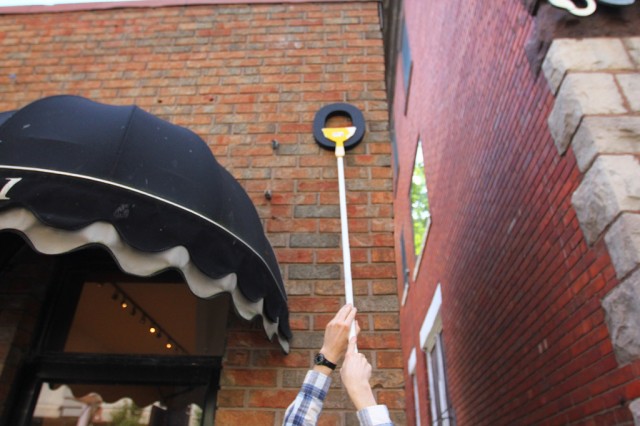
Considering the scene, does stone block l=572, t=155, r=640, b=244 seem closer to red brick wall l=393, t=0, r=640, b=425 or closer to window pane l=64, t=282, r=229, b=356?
red brick wall l=393, t=0, r=640, b=425

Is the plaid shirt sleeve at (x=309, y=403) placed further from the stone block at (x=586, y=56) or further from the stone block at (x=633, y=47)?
the stone block at (x=633, y=47)

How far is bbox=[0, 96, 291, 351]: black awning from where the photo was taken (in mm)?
1762

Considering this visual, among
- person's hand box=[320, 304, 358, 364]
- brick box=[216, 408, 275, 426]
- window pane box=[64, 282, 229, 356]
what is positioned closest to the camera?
person's hand box=[320, 304, 358, 364]

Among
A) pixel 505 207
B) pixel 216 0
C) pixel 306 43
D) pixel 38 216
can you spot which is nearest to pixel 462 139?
pixel 505 207

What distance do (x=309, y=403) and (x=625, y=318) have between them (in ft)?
6.67

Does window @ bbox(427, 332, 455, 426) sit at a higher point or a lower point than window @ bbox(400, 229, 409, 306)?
lower

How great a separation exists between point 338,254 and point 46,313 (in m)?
1.84

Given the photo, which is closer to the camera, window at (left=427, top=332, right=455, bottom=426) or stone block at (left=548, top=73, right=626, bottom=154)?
stone block at (left=548, top=73, right=626, bottom=154)

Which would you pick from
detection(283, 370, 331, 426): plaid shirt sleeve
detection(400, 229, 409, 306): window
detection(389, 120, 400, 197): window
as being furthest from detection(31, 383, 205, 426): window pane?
detection(389, 120, 400, 197): window

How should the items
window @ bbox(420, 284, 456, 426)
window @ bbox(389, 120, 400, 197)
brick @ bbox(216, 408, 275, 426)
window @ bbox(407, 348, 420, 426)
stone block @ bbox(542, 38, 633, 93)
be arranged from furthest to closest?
window @ bbox(389, 120, 400, 197)
window @ bbox(407, 348, 420, 426)
window @ bbox(420, 284, 456, 426)
stone block @ bbox(542, 38, 633, 93)
brick @ bbox(216, 408, 275, 426)

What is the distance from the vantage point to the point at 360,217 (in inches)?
114

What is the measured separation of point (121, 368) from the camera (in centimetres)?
271

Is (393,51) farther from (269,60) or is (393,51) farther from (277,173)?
(277,173)

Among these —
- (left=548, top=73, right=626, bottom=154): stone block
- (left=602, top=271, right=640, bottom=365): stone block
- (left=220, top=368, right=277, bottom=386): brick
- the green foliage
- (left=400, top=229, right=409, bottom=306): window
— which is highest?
(left=400, top=229, right=409, bottom=306): window
